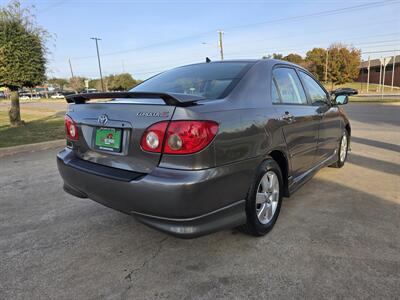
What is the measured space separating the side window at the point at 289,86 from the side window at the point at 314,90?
224 millimetres

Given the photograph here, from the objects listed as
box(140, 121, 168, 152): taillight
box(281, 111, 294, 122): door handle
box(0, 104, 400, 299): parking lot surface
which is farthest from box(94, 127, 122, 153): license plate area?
box(281, 111, 294, 122): door handle

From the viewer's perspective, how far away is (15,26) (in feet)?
34.9

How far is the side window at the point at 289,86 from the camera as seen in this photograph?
10.8 feet

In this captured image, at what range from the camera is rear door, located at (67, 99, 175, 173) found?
234cm

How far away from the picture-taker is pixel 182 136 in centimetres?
221

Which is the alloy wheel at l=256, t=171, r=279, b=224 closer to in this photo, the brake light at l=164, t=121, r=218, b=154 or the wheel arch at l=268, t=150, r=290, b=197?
the wheel arch at l=268, t=150, r=290, b=197

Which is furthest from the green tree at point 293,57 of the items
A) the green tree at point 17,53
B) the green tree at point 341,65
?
the green tree at point 17,53

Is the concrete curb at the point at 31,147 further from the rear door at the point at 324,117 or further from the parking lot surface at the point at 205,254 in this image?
the rear door at the point at 324,117

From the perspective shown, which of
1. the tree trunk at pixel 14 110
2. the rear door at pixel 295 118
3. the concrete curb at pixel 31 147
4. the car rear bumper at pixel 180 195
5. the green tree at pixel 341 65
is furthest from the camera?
the green tree at pixel 341 65

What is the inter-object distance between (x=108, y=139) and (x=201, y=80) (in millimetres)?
1133

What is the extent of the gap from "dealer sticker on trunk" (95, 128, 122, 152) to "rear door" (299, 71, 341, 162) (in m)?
2.43

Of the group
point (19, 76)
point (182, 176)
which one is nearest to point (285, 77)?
point (182, 176)

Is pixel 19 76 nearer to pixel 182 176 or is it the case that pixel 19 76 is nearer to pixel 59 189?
pixel 59 189

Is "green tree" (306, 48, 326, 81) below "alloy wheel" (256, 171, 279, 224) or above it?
above
